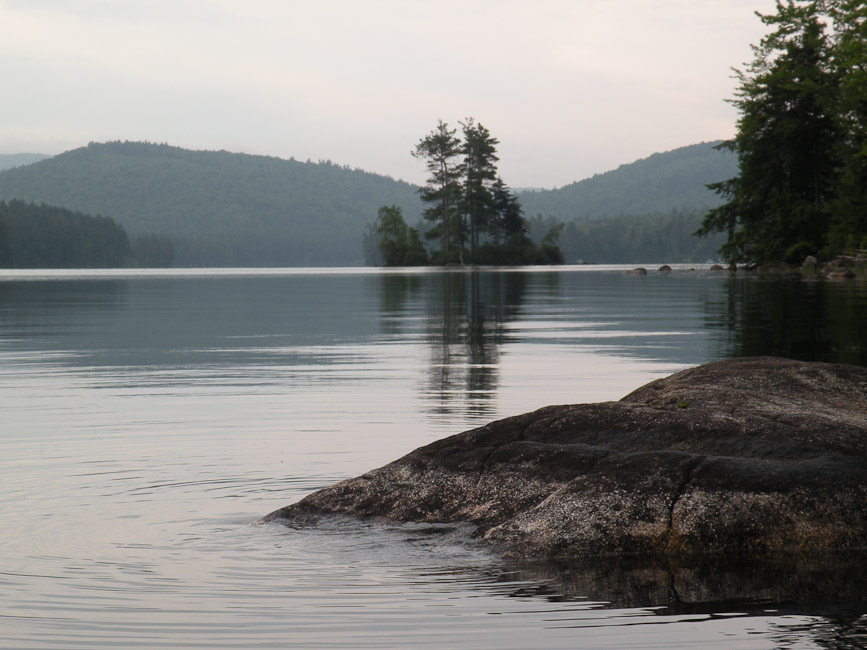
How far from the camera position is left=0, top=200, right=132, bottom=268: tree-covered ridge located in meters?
176

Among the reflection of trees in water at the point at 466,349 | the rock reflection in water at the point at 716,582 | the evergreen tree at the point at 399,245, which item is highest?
the evergreen tree at the point at 399,245

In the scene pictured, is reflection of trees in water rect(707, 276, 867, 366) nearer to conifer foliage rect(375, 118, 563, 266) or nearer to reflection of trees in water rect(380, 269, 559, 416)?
reflection of trees in water rect(380, 269, 559, 416)

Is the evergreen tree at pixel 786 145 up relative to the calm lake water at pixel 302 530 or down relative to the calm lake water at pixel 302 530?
up

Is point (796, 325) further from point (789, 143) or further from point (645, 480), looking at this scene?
point (789, 143)

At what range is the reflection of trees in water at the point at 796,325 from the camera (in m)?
16.5

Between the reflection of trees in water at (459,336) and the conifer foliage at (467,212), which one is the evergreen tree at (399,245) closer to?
the conifer foliage at (467,212)

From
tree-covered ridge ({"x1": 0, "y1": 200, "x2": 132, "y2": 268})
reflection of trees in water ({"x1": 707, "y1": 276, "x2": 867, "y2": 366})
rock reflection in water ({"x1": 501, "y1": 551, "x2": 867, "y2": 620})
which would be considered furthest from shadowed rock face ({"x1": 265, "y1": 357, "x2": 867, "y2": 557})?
tree-covered ridge ({"x1": 0, "y1": 200, "x2": 132, "y2": 268})

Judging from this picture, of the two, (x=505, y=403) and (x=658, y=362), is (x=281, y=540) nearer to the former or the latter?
(x=505, y=403)

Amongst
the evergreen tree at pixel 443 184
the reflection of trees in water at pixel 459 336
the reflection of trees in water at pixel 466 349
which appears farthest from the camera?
the evergreen tree at pixel 443 184

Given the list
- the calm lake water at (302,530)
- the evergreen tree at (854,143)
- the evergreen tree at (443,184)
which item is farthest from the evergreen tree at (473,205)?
the calm lake water at (302,530)

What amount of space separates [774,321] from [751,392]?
16.4 meters

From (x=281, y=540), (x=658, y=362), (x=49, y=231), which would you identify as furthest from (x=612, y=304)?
(x=49, y=231)

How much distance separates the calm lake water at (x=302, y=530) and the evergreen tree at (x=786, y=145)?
4809 centimetres

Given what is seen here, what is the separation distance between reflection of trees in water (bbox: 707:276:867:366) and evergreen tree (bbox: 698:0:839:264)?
2973 centimetres
